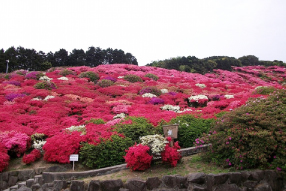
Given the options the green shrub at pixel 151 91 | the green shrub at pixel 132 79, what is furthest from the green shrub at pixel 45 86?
the green shrub at pixel 132 79

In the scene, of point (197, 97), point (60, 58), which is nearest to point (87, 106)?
point (197, 97)

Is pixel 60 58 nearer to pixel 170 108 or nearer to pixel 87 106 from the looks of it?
pixel 87 106

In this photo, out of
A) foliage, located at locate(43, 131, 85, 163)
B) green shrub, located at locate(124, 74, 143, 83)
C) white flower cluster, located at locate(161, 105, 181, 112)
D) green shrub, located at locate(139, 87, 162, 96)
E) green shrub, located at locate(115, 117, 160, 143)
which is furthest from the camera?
green shrub, located at locate(124, 74, 143, 83)

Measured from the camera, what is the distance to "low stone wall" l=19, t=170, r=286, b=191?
595 centimetres

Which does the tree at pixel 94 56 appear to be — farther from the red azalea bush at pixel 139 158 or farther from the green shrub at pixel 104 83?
the red azalea bush at pixel 139 158

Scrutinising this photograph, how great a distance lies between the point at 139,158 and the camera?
686 centimetres

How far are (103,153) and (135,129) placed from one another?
1.64 meters

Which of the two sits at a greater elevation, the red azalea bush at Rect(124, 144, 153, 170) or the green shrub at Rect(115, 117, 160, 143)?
the green shrub at Rect(115, 117, 160, 143)

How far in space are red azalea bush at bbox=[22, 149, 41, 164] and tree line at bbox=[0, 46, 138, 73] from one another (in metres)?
26.7

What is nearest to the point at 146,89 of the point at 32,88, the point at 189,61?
the point at 32,88

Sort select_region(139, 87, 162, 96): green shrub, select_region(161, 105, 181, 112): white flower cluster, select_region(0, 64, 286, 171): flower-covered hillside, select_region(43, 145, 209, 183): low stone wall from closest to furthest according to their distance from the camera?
select_region(43, 145, 209, 183): low stone wall
select_region(0, 64, 286, 171): flower-covered hillside
select_region(161, 105, 181, 112): white flower cluster
select_region(139, 87, 162, 96): green shrub

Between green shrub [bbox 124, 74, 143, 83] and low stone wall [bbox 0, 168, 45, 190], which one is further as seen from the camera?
green shrub [bbox 124, 74, 143, 83]

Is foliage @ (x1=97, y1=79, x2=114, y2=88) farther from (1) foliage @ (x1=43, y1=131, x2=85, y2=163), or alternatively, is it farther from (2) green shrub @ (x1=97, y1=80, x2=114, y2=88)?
(1) foliage @ (x1=43, y1=131, x2=85, y2=163)

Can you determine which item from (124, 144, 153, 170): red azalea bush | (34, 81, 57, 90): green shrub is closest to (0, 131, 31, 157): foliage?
(124, 144, 153, 170): red azalea bush
